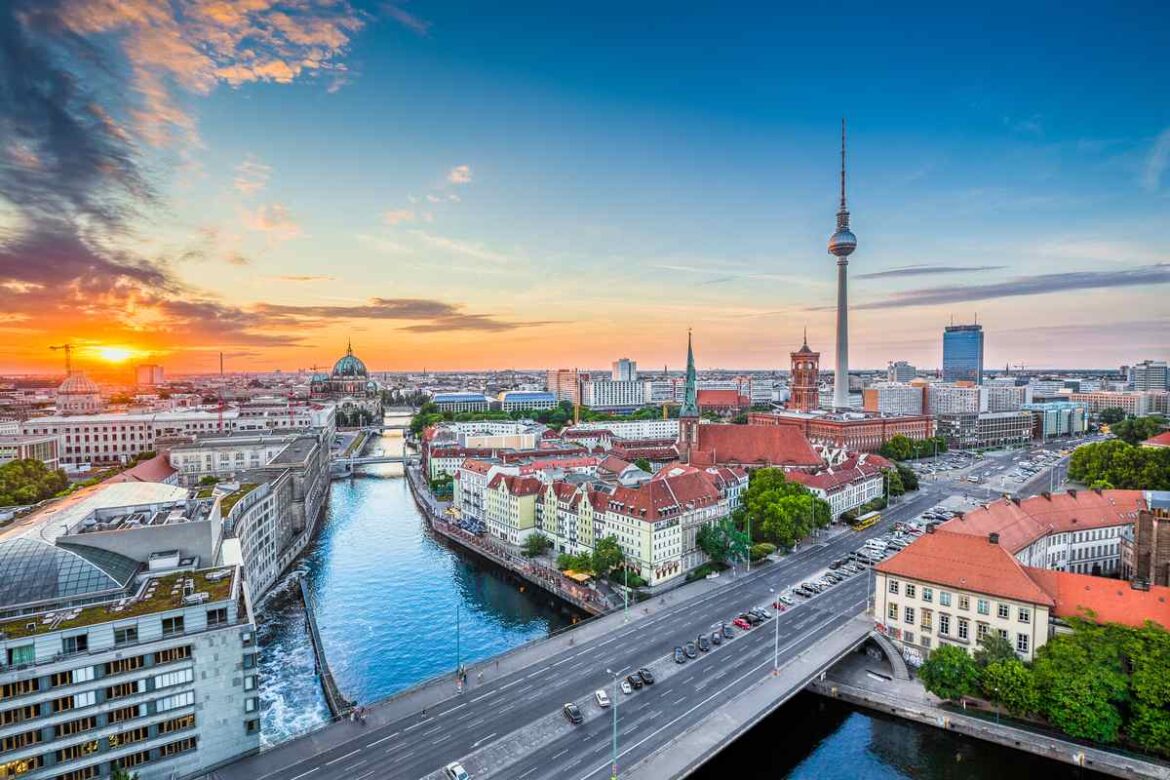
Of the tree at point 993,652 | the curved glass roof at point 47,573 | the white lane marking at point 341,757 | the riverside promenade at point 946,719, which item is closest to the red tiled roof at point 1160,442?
the tree at point 993,652

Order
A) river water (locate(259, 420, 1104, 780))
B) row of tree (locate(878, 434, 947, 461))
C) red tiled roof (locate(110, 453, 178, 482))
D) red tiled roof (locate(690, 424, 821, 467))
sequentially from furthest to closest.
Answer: row of tree (locate(878, 434, 947, 461)) < red tiled roof (locate(690, 424, 821, 467)) < red tiled roof (locate(110, 453, 178, 482)) < river water (locate(259, 420, 1104, 780))

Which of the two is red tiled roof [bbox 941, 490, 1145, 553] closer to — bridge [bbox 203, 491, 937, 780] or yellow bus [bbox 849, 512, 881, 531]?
bridge [bbox 203, 491, 937, 780]

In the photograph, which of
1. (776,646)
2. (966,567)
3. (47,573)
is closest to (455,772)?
(776,646)

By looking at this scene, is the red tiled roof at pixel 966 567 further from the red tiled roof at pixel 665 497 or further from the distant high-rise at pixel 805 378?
the distant high-rise at pixel 805 378

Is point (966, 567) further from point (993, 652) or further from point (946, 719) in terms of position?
point (946, 719)

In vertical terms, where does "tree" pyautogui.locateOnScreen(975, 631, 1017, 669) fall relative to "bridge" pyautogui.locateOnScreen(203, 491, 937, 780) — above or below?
above

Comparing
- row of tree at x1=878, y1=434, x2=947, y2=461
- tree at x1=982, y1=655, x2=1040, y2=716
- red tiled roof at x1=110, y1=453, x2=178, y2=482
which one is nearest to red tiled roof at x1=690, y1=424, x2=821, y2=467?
row of tree at x1=878, y1=434, x2=947, y2=461

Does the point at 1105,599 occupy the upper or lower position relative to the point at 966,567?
lower
